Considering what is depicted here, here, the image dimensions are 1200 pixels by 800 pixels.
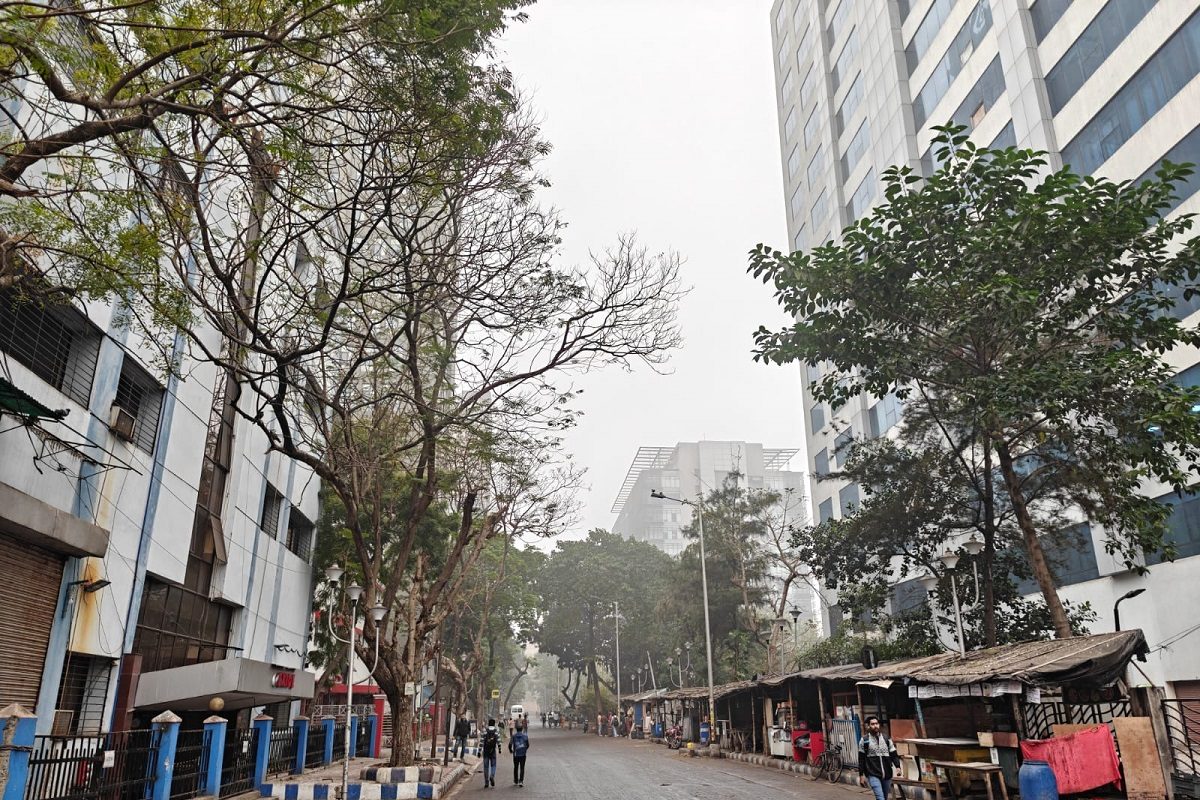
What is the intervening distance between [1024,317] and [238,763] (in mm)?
17443

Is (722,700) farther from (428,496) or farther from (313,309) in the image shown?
(313,309)

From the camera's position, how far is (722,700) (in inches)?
1342

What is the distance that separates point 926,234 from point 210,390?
52.7 feet

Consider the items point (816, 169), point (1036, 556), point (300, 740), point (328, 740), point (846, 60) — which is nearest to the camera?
point (1036, 556)

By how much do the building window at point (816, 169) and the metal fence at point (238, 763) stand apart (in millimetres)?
41887

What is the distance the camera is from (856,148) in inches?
1686

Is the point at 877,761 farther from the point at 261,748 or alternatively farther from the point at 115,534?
the point at 115,534

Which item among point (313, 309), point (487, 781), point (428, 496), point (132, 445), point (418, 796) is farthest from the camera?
point (487, 781)

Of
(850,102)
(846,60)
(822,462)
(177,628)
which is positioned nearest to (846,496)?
(822,462)

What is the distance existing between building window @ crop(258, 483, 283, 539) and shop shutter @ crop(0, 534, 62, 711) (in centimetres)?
1116

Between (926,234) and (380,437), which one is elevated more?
(926,234)

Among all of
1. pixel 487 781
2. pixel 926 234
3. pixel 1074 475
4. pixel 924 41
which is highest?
pixel 924 41

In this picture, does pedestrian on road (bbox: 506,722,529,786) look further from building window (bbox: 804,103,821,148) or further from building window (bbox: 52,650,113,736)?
building window (bbox: 804,103,821,148)

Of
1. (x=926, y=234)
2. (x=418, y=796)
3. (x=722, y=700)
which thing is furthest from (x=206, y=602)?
(x=722, y=700)
